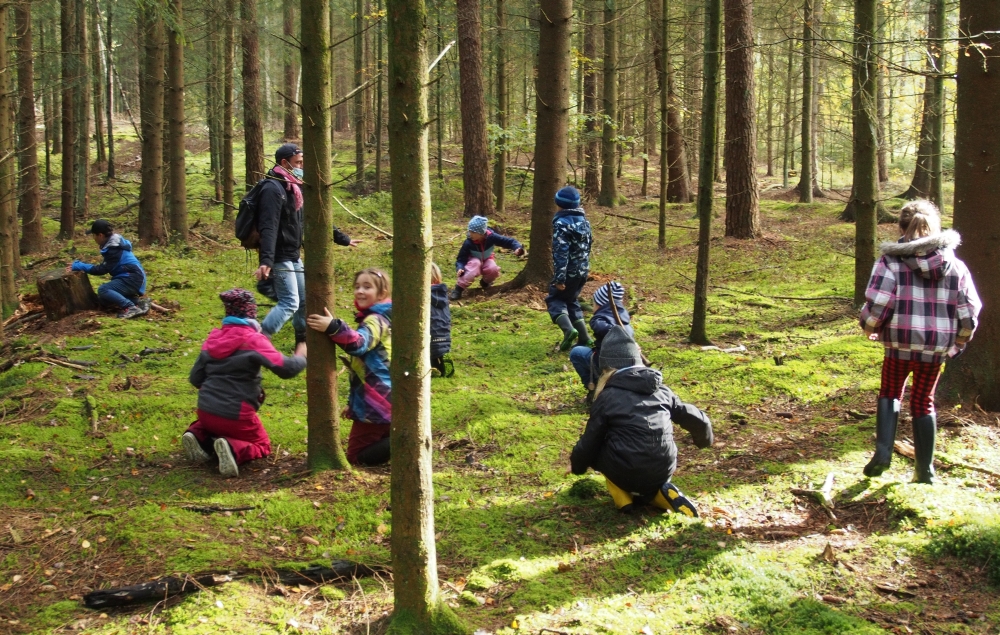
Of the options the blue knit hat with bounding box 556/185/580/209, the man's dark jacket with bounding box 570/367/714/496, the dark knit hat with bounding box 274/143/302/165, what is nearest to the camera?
the man's dark jacket with bounding box 570/367/714/496

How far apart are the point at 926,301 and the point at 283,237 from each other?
5.77 m

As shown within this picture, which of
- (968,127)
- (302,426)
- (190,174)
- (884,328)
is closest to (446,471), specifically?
(302,426)

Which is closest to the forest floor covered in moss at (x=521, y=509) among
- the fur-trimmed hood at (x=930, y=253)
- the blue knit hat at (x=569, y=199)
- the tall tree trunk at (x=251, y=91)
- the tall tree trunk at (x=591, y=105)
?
the fur-trimmed hood at (x=930, y=253)

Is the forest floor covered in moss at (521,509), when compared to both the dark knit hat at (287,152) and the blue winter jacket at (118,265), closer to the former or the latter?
the blue winter jacket at (118,265)

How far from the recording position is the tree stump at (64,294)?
10.1 meters

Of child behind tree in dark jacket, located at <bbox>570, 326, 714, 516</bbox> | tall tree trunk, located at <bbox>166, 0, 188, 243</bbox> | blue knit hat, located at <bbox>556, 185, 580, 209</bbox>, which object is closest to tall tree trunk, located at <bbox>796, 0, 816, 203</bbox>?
blue knit hat, located at <bbox>556, 185, 580, 209</bbox>

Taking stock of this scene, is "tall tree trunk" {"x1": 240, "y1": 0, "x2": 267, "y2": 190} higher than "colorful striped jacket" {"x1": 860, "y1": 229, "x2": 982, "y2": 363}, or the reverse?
"tall tree trunk" {"x1": 240, "y1": 0, "x2": 267, "y2": 190}

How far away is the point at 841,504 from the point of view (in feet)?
17.0

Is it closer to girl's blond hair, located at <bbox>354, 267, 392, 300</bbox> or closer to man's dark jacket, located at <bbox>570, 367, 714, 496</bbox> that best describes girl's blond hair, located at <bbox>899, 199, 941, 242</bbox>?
man's dark jacket, located at <bbox>570, 367, 714, 496</bbox>

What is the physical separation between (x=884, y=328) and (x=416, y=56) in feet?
12.8

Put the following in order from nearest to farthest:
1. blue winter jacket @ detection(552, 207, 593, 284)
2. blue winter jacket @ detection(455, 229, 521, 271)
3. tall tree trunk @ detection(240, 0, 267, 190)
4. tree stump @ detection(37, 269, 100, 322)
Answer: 1. blue winter jacket @ detection(552, 207, 593, 284)
2. tree stump @ detection(37, 269, 100, 322)
3. blue winter jacket @ detection(455, 229, 521, 271)
4. tall tree trunk @ detection(240, 0, 267, 190)

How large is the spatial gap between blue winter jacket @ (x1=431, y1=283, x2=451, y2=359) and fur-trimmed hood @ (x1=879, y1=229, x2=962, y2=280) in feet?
15.7

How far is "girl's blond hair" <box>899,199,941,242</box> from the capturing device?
509cm

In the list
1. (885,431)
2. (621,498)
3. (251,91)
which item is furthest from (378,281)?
(251,91)
